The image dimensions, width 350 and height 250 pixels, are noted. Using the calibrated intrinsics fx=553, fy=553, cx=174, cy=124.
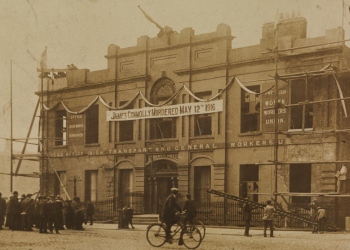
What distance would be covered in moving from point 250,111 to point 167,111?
4.60m

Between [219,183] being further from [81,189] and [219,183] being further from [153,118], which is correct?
[81,189]

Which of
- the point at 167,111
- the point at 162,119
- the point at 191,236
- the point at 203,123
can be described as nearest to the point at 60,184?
the point at 162,119

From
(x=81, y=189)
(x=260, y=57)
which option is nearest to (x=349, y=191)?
(x=260, y=57)

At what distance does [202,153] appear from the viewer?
28.5 metres

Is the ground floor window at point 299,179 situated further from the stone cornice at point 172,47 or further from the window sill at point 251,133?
the stone cornice at point 172,47

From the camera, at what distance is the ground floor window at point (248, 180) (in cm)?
2677

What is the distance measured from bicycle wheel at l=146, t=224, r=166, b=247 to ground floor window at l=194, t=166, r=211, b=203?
1246 cm

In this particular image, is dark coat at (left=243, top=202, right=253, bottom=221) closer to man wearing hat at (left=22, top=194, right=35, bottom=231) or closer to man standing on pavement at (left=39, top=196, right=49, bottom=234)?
man standing on pavement at (left=39, top=196, right=49, bottom=234)

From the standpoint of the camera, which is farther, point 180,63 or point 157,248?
point 180,63

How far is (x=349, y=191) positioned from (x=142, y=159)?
11341 mm

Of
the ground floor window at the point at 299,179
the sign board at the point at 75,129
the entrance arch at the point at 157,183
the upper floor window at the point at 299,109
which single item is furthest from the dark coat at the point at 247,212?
the sign board at the point at 75,129

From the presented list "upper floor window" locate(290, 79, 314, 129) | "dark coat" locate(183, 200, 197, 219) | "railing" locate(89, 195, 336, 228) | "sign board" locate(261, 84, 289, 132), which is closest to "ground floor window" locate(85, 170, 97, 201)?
"railing" locate(89, 195, 336, 228)

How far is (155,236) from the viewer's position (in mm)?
15844

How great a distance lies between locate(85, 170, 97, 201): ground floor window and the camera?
1293 inches
